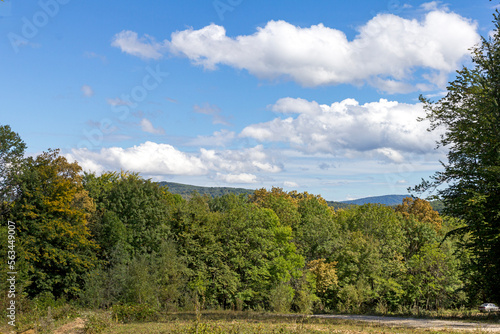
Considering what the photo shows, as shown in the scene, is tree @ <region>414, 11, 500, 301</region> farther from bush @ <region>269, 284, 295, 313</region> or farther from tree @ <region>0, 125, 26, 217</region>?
tree @ <region>0, 125, 26, 217</region>

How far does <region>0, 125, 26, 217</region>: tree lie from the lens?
30281 millimetres

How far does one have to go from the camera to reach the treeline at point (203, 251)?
30.4 metres

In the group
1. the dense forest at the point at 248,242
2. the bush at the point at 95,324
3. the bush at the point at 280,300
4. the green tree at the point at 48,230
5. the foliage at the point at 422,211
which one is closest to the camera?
the bush at the point at 95,324

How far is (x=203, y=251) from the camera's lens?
4019 centimetres

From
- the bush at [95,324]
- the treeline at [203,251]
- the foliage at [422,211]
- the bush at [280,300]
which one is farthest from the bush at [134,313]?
the foliage at [422,211]

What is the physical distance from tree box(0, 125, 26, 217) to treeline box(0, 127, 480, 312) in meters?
0.13

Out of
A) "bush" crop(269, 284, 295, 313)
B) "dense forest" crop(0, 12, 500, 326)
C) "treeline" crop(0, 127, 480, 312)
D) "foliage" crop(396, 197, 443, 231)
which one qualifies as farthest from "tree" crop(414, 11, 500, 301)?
"foliage" crop(396, 197, 443, 231)

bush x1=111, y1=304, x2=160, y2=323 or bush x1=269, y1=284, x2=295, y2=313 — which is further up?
bush x1=111, y1=304, x2=160, y2=323

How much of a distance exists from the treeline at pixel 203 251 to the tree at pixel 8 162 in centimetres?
13

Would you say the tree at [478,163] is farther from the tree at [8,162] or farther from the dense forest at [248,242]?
the tree at [8,162]

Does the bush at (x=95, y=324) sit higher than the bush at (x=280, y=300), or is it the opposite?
the bush at (x=95, y=324)

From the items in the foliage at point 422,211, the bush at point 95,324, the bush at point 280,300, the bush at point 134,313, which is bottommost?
the bush at point 280,300

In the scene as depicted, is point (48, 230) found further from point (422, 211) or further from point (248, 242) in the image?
point (422, 211)

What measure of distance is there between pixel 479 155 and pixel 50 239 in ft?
93.0
